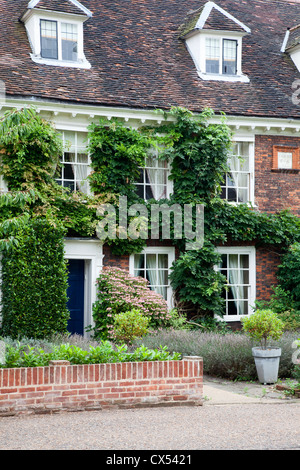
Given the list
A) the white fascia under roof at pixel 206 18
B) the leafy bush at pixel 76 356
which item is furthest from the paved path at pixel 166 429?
the white fascia under roof at pixel 206 18

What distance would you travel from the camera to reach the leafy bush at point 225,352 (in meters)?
12.4

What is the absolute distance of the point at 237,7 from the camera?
22.8 metres

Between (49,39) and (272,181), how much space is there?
7.11m

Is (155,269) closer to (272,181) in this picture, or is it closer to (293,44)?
(272,181)

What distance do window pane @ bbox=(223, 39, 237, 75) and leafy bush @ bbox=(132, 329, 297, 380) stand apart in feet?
28.3

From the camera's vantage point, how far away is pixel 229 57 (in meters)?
19.4

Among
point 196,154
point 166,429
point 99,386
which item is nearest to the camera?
point 166,429

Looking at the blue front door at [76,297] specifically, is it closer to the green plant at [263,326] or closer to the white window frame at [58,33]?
the white window frame at [58,33]

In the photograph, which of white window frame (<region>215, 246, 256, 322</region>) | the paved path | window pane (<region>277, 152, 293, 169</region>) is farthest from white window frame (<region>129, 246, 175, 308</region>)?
the paved path

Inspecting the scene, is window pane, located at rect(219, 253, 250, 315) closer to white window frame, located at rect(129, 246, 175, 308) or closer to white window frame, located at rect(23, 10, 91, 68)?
white window frame, located at rect(129, 246, 175, 308)

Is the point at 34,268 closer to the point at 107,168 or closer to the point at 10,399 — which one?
the point at 107,168

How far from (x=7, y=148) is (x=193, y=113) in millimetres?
5022

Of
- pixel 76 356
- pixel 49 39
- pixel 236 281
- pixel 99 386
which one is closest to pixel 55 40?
pixel 49 39

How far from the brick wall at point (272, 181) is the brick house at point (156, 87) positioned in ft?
0.09
